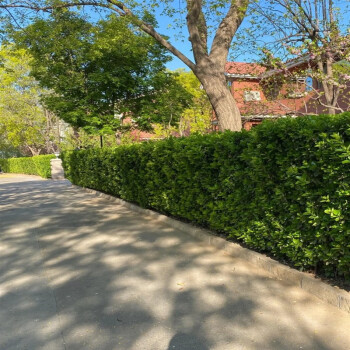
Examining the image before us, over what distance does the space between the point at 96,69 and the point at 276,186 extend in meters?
13.0

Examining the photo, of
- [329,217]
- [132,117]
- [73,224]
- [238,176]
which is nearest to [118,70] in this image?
[132,117]

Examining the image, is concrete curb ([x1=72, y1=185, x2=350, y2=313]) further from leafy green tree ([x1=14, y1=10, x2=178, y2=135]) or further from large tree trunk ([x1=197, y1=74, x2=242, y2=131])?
leafy green tree ([x1=14, y1=10, x2=178, y2=135])

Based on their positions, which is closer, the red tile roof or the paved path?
the paved path

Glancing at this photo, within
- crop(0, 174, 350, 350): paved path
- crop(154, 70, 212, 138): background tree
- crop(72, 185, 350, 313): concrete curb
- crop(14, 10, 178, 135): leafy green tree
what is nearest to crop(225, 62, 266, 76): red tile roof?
crop(14, 10, 178, 135): leafy green tree

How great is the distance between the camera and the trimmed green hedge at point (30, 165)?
30.8 metres

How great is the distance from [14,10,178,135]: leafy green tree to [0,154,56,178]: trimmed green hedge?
50.7 ft

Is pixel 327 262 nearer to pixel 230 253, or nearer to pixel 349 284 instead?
pixel 349 284

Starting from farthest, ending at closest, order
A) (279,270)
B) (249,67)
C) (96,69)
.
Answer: (96,69), (249,67), (279,270)

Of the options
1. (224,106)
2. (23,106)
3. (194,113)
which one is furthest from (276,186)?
(23,106)

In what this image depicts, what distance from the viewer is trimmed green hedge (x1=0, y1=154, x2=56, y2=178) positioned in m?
30.8

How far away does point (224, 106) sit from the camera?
8.79 metres

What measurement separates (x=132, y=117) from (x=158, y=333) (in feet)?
48.3

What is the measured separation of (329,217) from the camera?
11.5 ft

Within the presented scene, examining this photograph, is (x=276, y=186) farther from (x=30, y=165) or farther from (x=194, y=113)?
(x=30, y=165)
